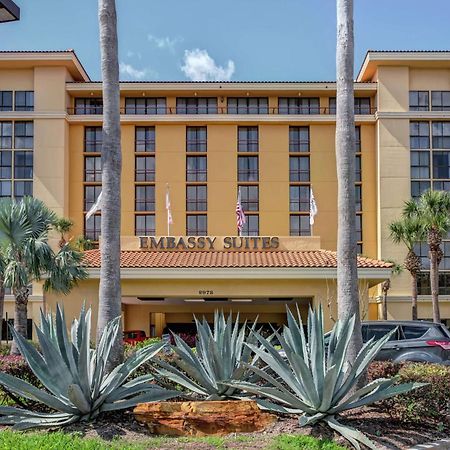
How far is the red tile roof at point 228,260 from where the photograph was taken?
3091 cm

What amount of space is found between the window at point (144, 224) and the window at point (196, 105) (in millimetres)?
8864

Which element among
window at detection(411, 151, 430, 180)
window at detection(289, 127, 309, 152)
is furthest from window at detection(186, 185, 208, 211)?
window at detection(411, 151, 430, 180)

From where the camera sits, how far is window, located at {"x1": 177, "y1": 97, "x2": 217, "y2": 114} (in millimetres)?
59719

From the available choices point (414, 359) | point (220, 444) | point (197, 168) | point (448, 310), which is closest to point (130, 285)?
point (414, 359)

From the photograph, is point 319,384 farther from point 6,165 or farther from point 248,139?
point 6,165

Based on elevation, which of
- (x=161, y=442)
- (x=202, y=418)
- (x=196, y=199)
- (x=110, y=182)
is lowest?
(x=161, y=442)

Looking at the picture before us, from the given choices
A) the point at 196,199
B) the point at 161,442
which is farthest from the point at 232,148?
the point at 161,442

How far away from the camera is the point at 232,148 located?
192 feet

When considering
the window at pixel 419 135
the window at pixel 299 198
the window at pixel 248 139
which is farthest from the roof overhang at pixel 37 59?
the window at pixel 419 135

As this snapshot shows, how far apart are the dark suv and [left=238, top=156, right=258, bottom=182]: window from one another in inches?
1571

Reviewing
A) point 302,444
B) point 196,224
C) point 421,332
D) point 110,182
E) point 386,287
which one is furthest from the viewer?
point 196,224

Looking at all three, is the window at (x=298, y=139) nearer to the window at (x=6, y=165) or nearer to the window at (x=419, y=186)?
the window at (x=419, y=186)

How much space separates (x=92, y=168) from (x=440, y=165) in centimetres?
2716

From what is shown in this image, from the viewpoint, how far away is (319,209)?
57531 mm
